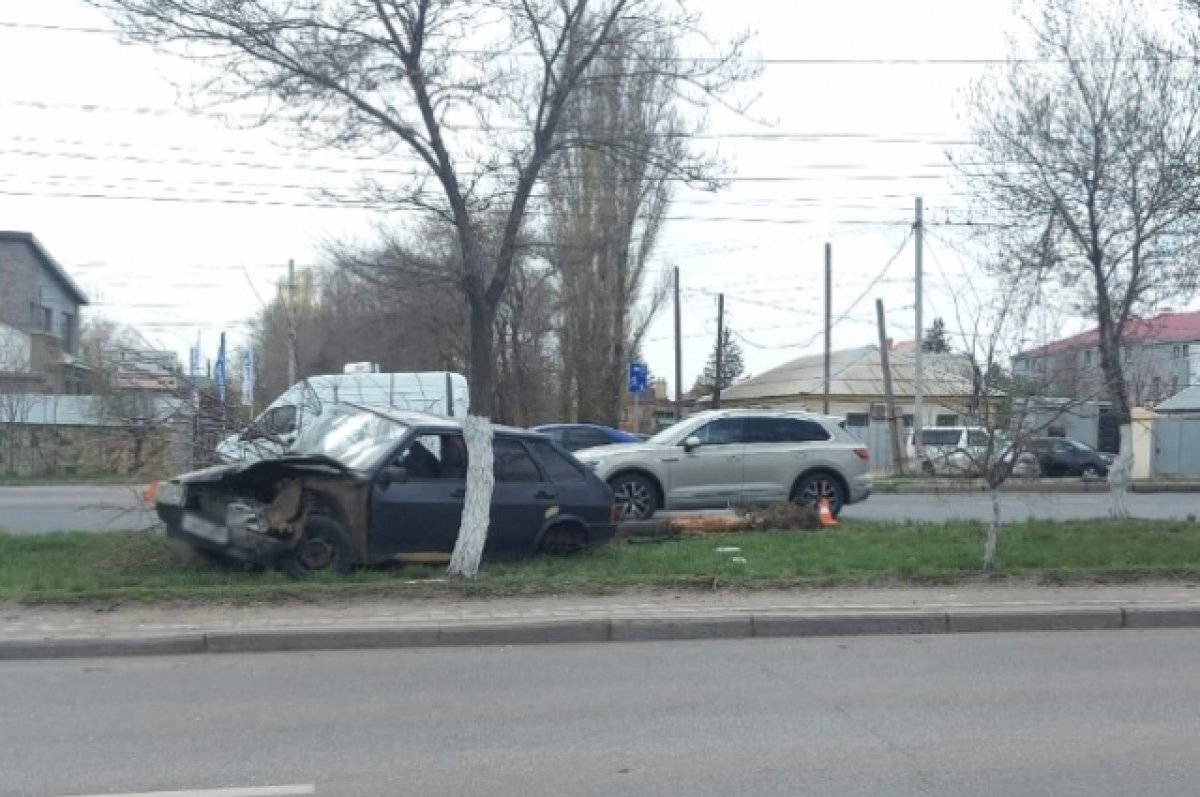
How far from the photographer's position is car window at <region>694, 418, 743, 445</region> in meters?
17.4

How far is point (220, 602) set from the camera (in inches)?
433

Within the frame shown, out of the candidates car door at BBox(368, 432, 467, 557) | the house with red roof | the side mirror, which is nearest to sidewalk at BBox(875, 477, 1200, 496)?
the house with red roof

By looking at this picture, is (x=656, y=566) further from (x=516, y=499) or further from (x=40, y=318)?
(x=40, y=318)

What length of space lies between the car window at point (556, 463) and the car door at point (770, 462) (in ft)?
14.0

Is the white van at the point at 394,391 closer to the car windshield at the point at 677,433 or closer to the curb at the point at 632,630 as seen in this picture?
the car windshield at the point at 677,433

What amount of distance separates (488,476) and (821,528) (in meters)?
5.17

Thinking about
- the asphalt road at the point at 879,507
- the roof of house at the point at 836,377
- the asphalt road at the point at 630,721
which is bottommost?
the asphalt road at the point at 630,721

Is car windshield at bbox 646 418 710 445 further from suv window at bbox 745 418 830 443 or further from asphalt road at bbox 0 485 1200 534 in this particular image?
asphalt road at bbox 0 485 1200 534

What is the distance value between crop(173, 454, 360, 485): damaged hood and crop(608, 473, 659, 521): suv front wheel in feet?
17.4

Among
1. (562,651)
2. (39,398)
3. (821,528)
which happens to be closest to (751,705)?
(562,651)

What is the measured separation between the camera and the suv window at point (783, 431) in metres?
17.5

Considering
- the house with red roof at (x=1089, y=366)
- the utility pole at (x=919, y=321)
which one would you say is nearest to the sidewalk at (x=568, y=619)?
the house with red roof at (x=1089, y=366)

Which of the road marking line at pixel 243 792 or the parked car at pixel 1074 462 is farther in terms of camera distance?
the parked car at pixel 1074 462

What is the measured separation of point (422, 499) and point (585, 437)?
44.6 feet
